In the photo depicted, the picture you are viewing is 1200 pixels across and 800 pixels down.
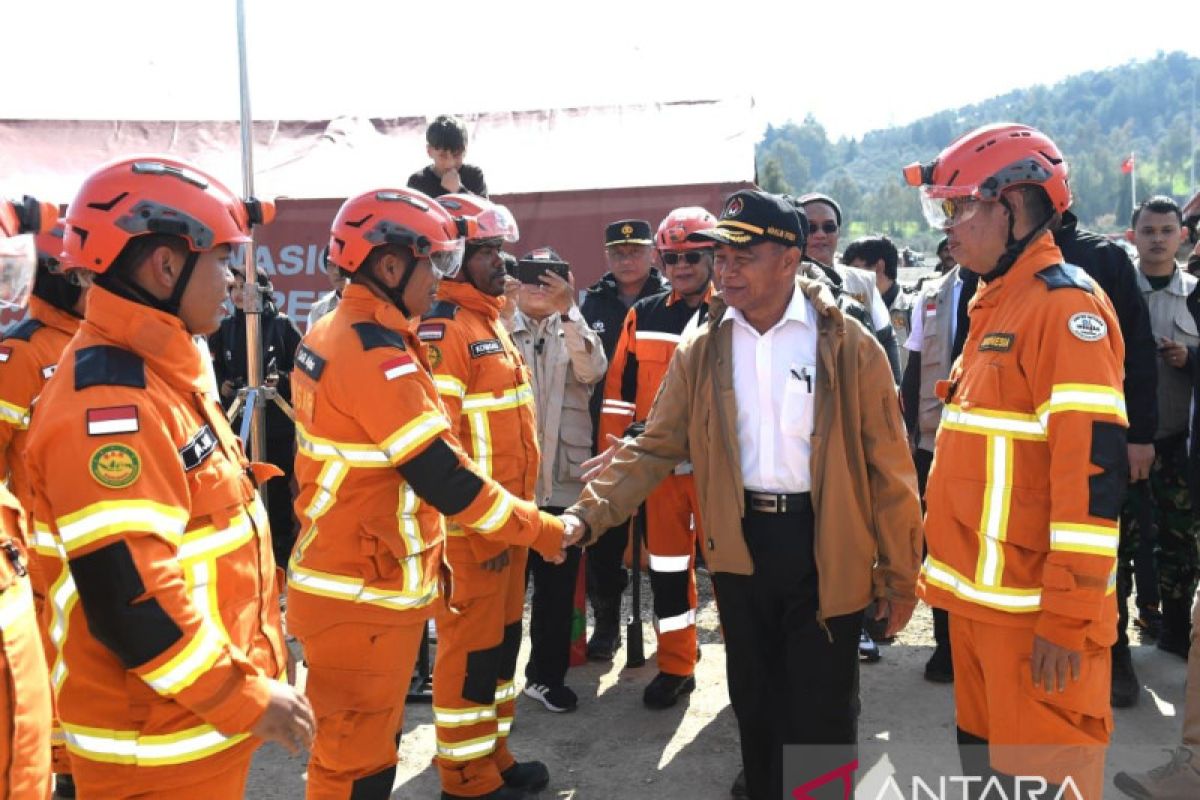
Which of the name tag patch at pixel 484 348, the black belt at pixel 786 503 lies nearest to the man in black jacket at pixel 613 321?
the name tag patch at pixel 484 348

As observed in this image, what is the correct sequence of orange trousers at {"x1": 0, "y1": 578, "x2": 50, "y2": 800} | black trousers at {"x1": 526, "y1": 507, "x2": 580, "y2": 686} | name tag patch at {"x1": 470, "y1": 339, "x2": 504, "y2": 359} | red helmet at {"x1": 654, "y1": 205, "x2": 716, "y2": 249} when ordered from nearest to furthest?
orange trousers at {"x1": 0, "y1": 578, "x2": 50, "y2": 800}
name tag patch at {"x1": 470, "y1": 339, "x2": 504, "y2": 359}
black trousers at {"x1": 526, "y1": 507, "x2": 580, "y2": 686}
red helmet at {"x1": 654, "y1": 205, "x2": 716, "y2": 249}

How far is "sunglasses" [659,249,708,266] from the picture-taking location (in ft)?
18.6

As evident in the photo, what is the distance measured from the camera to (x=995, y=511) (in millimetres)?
3182

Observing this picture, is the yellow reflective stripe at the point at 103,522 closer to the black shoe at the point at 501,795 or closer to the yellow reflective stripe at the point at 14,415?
the yellow reflective stripe at the point at 14,415

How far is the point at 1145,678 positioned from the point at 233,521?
513 cm

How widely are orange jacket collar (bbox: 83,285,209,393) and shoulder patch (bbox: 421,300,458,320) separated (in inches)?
75.6

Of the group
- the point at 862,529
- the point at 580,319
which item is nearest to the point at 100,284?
the point at 862,529

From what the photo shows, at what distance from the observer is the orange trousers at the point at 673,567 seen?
5594mm

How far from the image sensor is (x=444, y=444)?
339 centimetres

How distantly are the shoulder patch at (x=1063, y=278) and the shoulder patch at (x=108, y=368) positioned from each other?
262 cm

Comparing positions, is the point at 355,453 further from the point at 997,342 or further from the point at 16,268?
the point at 997,342

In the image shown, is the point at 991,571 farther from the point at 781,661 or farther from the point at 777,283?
the point at 777,283

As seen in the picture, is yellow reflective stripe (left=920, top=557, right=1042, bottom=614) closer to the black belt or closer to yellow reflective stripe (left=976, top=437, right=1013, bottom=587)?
yellow reflective stripe (left=976, top=437, right=1013, bottom=587)

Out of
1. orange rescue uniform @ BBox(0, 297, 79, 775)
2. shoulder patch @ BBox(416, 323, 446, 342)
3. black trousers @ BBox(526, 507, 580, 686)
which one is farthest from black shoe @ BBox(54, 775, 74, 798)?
shoulder patch @ BBox(416, 323, 446, 342)
